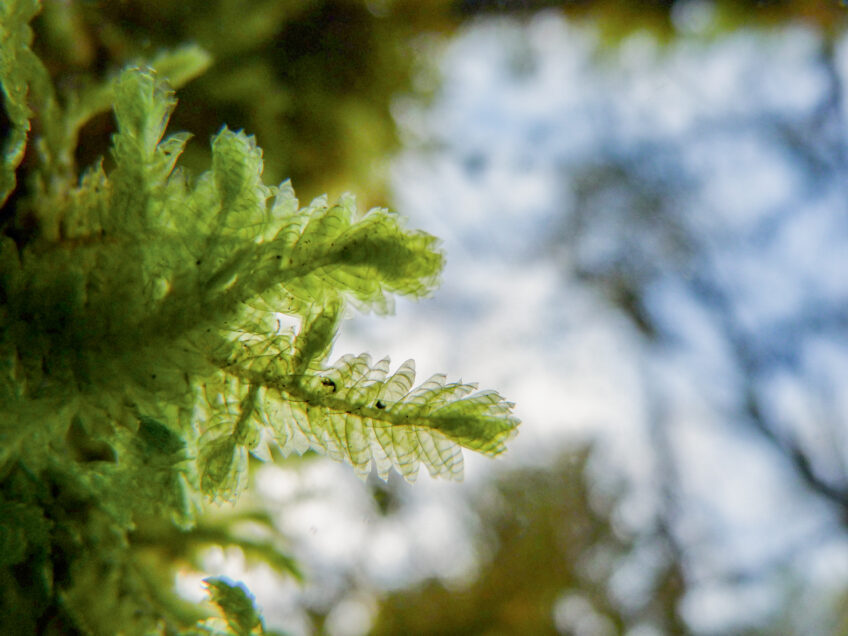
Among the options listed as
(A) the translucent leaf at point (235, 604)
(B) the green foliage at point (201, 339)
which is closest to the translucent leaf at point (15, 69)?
(B) the green foliage at point (201, 339)

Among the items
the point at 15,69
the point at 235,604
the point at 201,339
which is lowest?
the point at 235,604

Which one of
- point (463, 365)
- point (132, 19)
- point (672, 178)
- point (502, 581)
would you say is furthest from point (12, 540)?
point (672, 178)

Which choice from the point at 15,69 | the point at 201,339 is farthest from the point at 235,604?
the point at 15,69

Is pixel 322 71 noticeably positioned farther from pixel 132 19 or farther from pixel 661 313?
pixel 661 313

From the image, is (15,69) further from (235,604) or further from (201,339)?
(235,604)

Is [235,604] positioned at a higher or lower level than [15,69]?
lower

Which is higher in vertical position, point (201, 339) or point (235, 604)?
point (201, 339)

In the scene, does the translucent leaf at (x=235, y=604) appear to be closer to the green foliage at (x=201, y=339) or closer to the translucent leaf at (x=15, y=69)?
the green foliage at (x=201, y=339)

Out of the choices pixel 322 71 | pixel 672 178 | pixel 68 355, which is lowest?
pixel 68 355

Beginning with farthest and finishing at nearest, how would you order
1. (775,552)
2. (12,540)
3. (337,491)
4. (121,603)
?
(775,552) → (337,491) → (121,603) → (12,540)
